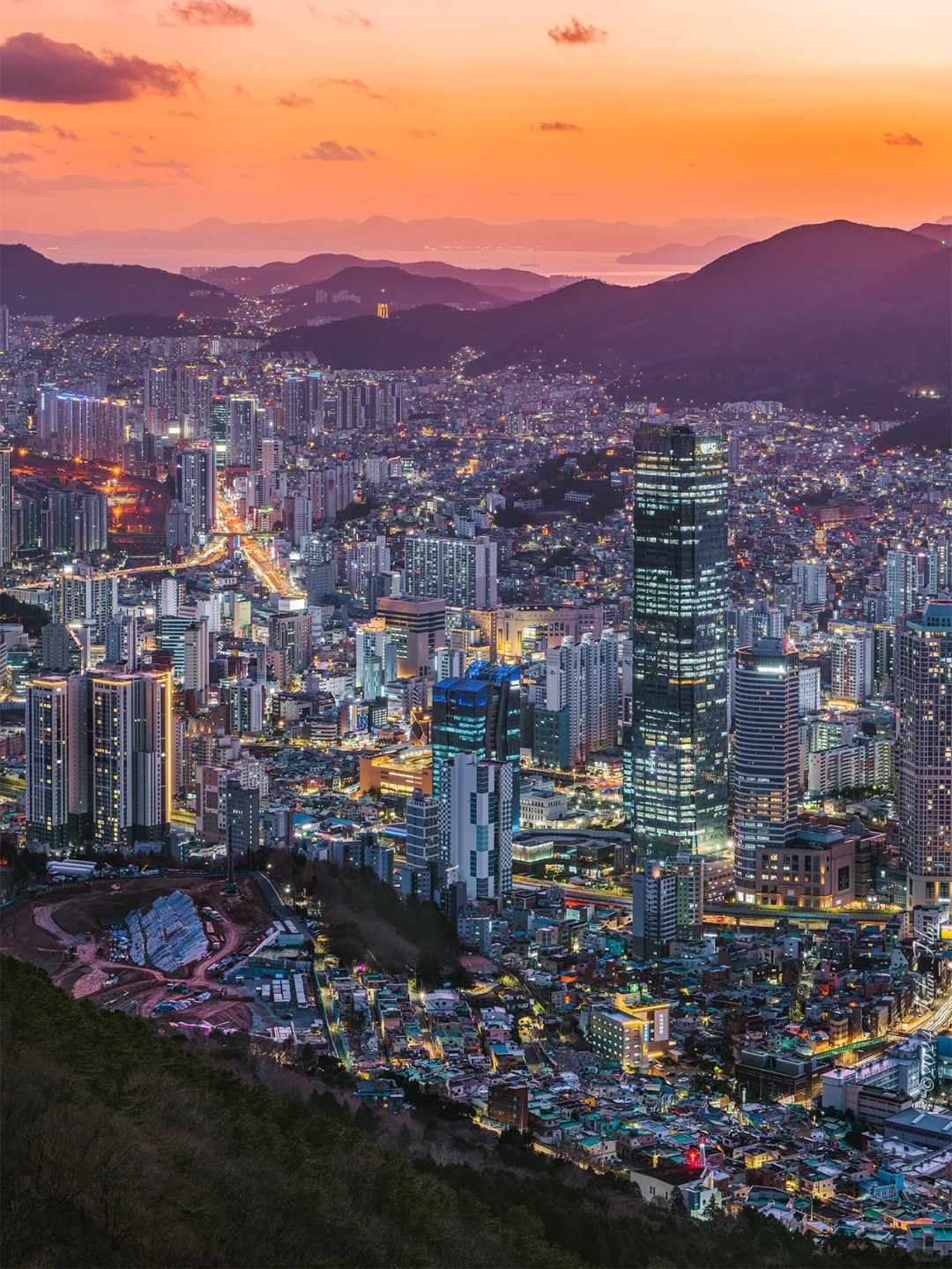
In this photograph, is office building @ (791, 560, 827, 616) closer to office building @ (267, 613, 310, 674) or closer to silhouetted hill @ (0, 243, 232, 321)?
office building @ (267, 613, 310, 674)

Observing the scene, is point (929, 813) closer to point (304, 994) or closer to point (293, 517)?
point (304, 994)

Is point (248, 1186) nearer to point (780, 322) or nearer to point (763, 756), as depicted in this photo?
point (763, 756)

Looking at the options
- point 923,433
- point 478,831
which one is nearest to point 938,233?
point 923,433

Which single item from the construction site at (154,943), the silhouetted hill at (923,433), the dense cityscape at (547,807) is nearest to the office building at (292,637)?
the dense cityscape at (547,807)

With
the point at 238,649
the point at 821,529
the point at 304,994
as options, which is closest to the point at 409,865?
the point at 304,994

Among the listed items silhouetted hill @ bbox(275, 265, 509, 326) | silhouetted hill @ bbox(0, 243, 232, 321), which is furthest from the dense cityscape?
silhouetted hill @ bbox(275, 265, 509, 326)

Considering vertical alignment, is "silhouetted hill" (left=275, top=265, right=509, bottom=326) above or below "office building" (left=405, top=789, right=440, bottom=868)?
above

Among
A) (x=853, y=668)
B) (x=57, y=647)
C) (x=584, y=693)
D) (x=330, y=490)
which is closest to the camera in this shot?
(x=584, y=693)

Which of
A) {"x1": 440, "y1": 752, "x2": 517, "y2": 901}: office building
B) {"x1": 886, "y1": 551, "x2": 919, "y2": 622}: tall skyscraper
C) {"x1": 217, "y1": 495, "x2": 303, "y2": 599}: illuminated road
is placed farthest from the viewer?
{"x1": 217, "y1": 495, "x2": 303, "y2": 599}: illuminated road
